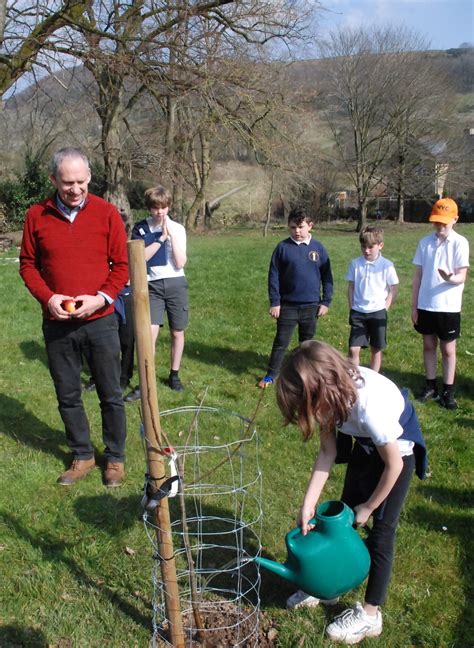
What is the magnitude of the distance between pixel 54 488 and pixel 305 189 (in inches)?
1279

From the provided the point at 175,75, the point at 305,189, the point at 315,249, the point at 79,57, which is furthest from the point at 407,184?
the point at 315,249

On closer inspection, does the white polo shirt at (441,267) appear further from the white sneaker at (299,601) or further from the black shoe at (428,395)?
the white sneaker at (299,601)

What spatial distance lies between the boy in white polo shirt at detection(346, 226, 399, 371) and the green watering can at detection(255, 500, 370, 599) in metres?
3.18

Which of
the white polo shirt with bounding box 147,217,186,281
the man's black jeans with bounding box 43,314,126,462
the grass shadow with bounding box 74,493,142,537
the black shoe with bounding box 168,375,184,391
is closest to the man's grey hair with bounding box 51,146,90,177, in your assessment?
the man's black jeans with bounding box 43,314,126,462

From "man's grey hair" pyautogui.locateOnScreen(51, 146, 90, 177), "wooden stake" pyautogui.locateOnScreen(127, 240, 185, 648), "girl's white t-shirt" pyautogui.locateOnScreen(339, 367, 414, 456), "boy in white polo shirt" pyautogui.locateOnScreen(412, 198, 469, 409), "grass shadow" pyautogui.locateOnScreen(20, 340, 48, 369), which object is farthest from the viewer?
"grass shadow" pyautogui.locateOnScreen(20, 340, 48, 369)

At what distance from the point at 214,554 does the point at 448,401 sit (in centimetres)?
290

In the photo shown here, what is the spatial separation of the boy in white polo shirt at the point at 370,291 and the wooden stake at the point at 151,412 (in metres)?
3.51

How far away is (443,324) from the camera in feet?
16.8

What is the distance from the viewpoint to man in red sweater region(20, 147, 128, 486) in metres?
3.43

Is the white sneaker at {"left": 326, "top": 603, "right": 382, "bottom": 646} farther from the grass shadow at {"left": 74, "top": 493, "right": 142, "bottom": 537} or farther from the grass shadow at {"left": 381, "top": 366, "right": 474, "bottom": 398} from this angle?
the grass shadow at {"left": 381, "top": 366, "right": 474, "bottom": 398}

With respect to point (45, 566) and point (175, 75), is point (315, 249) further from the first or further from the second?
point (175, 75)

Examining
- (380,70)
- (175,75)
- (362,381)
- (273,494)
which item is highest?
(380,70)

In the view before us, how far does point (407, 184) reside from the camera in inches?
1275

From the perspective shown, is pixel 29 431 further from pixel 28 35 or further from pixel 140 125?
pixel 140 125
